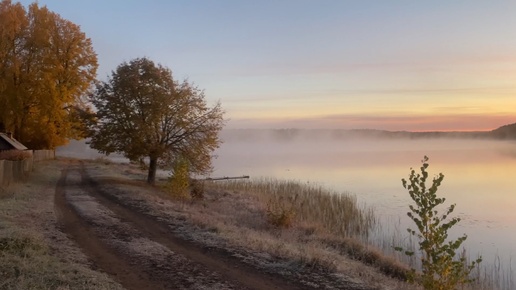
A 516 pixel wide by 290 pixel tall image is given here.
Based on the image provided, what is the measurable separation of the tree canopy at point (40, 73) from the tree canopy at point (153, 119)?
11498mm

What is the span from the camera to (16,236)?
535 inches

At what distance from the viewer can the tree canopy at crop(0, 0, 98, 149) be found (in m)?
44.8

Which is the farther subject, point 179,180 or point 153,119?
point 153,119

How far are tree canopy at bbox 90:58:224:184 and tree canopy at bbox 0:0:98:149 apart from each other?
11.5 meters

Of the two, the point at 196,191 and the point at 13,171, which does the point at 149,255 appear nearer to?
the point at 196,191

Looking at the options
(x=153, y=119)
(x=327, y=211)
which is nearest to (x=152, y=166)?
(x=153, y=119)

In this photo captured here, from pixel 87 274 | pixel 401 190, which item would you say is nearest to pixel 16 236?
pixel 87 274

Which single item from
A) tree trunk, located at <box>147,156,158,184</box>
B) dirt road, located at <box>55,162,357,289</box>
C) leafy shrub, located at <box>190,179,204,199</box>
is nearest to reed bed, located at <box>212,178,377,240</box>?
leafy shrub, located at <box>190,179,204,199</box>

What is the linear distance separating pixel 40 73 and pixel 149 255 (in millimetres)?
39564

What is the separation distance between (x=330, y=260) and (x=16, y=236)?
32.2 feet

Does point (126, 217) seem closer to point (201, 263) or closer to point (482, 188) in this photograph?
point (201, 263)

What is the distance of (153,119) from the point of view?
107ft

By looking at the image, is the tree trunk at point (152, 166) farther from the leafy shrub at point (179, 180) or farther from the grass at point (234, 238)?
the leafy shrub at point (179, 180)

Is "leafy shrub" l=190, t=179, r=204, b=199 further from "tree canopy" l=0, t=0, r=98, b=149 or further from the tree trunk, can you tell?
"tree canopy" l=0, t=0, r=98, b=149
